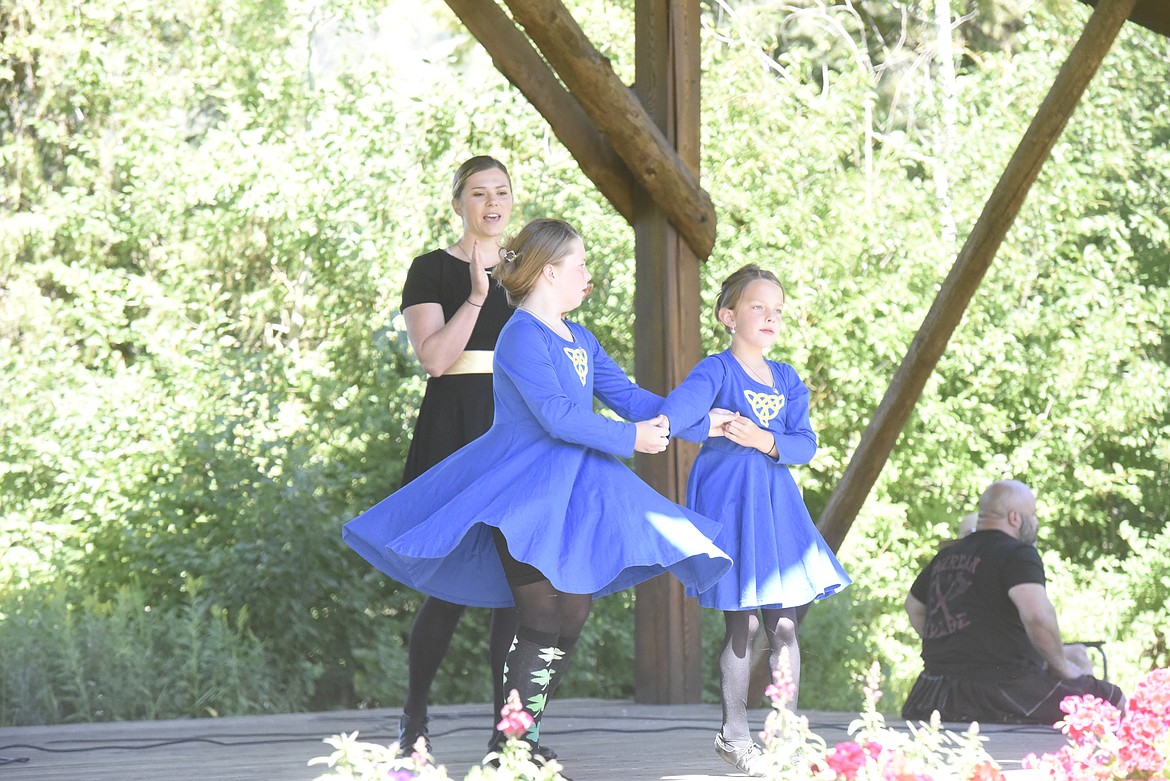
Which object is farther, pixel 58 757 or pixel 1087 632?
pixel 1087 632

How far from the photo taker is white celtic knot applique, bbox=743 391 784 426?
352 cm

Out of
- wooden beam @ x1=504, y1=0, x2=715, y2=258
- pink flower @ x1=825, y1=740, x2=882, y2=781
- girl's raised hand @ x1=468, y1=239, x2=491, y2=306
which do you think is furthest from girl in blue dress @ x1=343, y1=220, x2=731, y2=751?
wooden beam @ x1=504, y1=0, x2=715, y2=258

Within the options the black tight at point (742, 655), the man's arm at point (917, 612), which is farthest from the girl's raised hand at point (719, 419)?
the man's arm at point (917, 612)

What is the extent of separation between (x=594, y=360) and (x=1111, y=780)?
1.43 meters

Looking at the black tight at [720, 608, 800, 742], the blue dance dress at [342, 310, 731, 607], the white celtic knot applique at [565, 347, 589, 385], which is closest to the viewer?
the blue dance dress at [342, 310, 731, 607]

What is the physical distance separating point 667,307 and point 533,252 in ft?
6.91

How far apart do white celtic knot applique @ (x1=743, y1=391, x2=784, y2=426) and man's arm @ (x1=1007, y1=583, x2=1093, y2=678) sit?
150cm

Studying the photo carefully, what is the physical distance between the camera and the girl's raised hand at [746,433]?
3.39m

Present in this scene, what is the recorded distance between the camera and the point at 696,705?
17.2ft

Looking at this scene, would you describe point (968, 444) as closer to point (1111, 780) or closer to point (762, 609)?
point (762, 609)

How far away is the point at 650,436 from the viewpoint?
3.07 m

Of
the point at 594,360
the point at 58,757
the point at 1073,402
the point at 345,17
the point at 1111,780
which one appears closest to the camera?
the point at 1111,780

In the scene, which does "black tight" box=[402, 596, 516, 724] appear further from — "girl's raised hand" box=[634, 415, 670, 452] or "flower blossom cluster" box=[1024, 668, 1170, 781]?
"flower blossom cluster" box=[1024, 668, 1170, 781]

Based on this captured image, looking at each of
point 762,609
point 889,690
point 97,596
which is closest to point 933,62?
point 889,690
